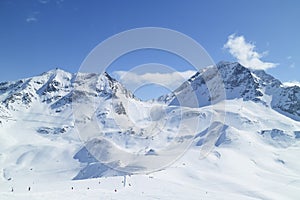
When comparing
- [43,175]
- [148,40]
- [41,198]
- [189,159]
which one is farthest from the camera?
[43,175]

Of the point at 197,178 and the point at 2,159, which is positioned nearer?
the point at 197,178

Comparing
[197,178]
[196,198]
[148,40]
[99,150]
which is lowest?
[196,198]

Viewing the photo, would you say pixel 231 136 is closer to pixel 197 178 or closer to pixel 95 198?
pixel 197 178

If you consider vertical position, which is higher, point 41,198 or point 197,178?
point 197,178

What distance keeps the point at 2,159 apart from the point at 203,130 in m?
114

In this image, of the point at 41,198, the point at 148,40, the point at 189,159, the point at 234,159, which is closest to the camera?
the point at 41,198

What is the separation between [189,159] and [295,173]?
126 feet

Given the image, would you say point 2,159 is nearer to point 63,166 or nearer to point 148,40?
point 63,166

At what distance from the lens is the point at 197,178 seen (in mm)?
69250

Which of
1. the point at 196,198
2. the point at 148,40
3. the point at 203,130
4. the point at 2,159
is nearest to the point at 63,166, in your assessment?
the point at 2,159

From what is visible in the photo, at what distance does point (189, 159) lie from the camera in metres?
106

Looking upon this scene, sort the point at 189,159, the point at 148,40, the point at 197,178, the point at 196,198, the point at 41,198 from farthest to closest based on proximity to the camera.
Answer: the point at 189,159, the point at 197,178, the point at 148,40, the point at 196,198, the point at 41,198

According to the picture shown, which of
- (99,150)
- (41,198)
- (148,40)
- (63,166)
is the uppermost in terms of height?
(99,150)

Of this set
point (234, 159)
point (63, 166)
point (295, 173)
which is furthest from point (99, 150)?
point (295, 173)
